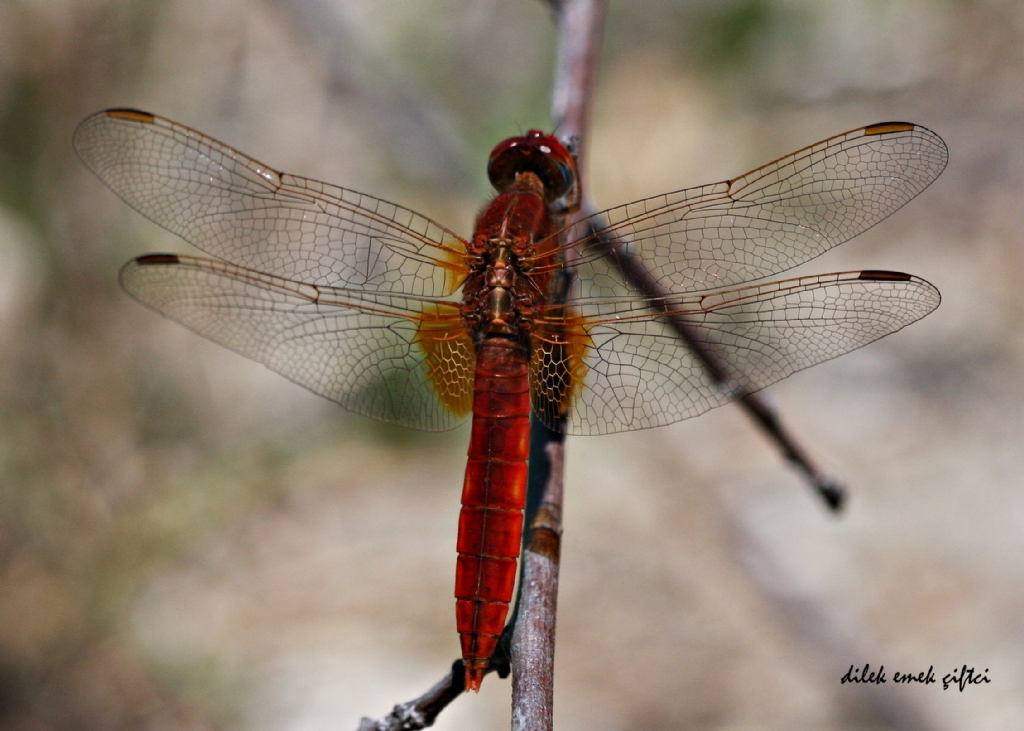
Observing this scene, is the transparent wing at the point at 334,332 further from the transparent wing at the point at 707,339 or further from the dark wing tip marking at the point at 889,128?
the dark wing tip marking at the point at 889,128

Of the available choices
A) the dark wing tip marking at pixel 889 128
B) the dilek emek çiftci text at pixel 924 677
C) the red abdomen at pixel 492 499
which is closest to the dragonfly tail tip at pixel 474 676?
the red abdomen at pixel 492 499

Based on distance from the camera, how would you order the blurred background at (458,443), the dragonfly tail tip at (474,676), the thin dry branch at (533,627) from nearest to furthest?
the thin dry branch at (533,627) → the dragonfly tail tip at (474,676) → the blurred background at (458,443)

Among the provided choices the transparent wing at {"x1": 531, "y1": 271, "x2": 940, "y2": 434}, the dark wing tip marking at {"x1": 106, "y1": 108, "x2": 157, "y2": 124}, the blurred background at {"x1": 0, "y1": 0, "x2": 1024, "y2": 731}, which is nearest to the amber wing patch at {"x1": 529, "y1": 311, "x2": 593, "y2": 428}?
the transparent wing at {"x1": 531, "y1": 271, "x2": 940, "y2": 434}

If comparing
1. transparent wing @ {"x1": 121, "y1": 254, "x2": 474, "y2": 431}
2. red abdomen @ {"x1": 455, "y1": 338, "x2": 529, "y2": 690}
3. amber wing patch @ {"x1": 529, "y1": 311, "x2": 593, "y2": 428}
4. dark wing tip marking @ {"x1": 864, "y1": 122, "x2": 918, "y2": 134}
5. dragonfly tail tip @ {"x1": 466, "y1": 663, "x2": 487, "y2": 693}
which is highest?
dark wing tip marking @ {"x1": 864, "y1": 122, "x2": 918, "y2": 134}

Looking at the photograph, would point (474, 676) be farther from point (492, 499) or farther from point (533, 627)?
point (492, 499)

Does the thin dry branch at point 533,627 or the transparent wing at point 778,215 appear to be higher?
the transparent wing at point 778,215

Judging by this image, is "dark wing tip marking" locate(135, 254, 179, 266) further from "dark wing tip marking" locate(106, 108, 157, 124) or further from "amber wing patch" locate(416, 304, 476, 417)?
"amber wing patch" locate(416, 304, 476, 417)

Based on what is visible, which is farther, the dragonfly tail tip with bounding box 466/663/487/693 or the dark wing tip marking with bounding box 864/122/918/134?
the dark wing tip marking with bounding box 864/122/918/134
